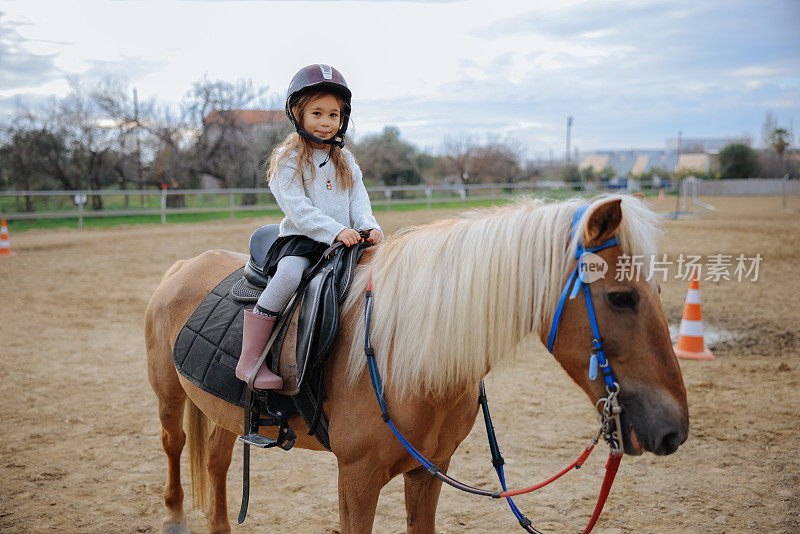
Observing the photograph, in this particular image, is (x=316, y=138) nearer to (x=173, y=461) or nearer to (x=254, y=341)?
(x=254, y=341)

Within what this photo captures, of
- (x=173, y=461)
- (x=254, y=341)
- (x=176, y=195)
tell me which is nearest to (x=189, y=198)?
(x=176, y=195)

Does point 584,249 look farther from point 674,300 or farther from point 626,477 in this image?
point 674,300

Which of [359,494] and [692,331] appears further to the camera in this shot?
[692,331]

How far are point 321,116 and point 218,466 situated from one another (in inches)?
80.0

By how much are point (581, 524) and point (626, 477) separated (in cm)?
70

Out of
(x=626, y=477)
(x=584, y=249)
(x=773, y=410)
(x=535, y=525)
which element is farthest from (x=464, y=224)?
(x=773, y=410)

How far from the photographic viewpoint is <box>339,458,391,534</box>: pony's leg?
6.13ft

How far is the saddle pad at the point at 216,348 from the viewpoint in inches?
91.0

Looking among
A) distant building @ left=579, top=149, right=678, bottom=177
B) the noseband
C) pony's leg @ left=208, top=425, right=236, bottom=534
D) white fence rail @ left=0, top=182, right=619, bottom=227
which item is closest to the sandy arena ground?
pony's leg @ left=208, top=425, right=236, bottom=534

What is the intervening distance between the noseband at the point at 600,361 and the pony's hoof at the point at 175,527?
8.25 feet

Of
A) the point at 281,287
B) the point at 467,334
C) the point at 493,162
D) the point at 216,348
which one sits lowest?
the point at 216,348

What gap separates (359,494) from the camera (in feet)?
6.13

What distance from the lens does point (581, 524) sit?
9.86 feet

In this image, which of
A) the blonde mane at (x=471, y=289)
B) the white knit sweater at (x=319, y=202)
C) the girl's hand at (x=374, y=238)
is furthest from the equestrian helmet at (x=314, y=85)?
the blonde mane at (x=471, y=289)
